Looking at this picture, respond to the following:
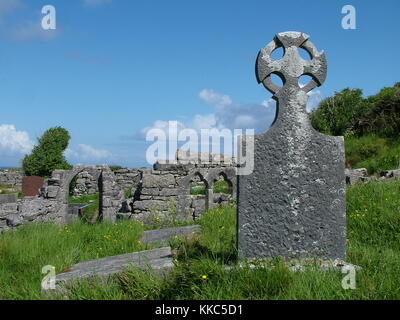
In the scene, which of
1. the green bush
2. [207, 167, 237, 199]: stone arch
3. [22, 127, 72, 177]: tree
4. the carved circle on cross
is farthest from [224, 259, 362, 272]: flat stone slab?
[22, 127, 72, 177]: tree

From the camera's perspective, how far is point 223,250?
4348mm

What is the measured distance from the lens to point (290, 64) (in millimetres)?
4301

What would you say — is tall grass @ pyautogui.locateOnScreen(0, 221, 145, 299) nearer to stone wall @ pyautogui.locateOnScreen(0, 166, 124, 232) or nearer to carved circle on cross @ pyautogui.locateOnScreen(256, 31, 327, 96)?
stone wall @ pyautogui.locateOnScreen(0, 166, 124, 232)

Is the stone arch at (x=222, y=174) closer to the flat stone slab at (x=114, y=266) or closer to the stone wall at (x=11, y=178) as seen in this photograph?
the flat stone slab at (x=114, y=266)

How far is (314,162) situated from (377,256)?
5.15 feet

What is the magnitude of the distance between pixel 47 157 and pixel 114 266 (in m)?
24.7

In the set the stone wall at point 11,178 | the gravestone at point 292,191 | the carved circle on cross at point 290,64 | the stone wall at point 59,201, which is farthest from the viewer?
the stone wall at point 11,178

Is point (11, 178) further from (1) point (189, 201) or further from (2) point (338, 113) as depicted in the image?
(2) point (338, 113)

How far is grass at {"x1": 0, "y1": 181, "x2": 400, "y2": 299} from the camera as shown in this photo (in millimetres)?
3283

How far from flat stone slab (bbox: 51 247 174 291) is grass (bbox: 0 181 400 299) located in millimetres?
118

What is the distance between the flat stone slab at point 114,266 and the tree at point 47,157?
23316 mm

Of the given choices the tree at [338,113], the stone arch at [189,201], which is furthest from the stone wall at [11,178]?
the stone arch at [189,201]

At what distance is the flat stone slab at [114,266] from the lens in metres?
3.82

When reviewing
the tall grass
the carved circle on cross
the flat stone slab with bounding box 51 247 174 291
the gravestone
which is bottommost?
the tall grass
